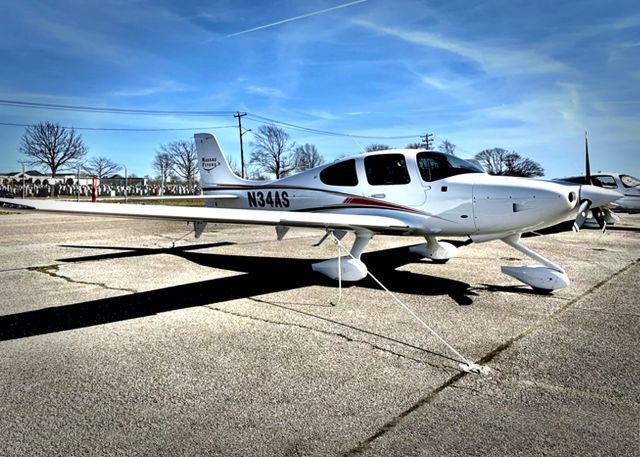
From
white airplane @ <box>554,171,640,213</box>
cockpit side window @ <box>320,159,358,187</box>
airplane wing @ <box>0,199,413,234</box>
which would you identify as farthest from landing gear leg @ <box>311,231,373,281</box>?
white airplane @ <box>554,171,640,213</box>

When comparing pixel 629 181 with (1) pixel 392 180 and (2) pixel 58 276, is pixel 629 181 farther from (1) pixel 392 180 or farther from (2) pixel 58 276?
(2) pixel 58 276

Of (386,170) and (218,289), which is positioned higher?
(386,170)

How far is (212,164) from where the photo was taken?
36.1 feet

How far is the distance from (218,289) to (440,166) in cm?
407

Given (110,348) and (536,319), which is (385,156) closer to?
(536,319)

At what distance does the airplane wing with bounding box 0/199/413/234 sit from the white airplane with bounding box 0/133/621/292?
0.5 inches

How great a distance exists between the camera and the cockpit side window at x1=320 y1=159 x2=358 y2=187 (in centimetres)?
767

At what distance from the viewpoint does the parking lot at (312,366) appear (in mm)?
2584

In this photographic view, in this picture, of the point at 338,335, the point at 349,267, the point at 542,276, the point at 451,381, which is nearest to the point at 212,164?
the point at 349,267

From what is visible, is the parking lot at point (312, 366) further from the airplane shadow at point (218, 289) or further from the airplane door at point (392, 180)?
the airplane door at point (392, 180)

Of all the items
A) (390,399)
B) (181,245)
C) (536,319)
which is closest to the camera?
(390,399)

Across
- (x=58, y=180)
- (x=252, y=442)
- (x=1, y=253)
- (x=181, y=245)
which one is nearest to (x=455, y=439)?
(x=252, y=442)

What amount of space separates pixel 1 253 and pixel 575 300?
39.2 feet

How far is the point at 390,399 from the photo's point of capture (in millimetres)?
3053
